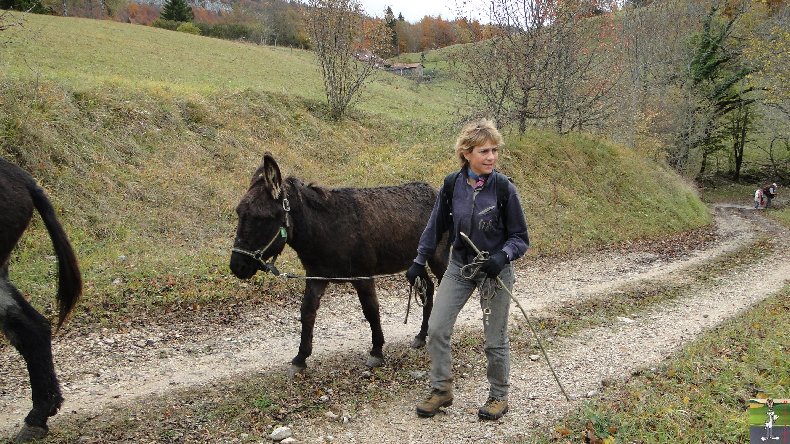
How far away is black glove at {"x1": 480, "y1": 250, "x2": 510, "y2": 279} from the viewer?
14.3 ft

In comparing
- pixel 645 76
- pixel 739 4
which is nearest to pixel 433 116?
pixel 645 76

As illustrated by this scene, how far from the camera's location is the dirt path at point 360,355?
4.85 m

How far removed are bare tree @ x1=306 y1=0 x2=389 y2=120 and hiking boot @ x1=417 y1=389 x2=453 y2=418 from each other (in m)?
17.3

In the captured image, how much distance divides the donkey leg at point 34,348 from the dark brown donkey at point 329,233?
5.50 feet

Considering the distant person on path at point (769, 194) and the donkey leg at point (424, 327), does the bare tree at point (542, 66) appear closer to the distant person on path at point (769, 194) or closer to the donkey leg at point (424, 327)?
the donkey leg at point (424, 327)

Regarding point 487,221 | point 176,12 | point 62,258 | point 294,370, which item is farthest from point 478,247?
point 176,12

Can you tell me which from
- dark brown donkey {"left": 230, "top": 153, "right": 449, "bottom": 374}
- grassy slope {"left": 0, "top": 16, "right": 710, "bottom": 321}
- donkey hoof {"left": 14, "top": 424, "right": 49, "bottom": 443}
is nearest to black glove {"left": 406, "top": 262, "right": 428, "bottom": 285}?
dark brown donkey {"left": 230, "top": 153, "right": 449, "bottom": 374}

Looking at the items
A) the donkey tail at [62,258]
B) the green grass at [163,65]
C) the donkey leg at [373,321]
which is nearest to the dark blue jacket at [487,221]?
the donkey leg at [373,321]

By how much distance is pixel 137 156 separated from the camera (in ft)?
42.6

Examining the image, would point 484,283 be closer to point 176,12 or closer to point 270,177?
point 270,177

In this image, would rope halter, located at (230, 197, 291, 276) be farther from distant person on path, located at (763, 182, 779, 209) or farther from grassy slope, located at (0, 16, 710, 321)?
distant person on path, located at (763, 182, 779, 209)

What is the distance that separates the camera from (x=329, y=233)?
5777 millimetres

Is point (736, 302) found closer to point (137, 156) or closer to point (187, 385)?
point (187, 385)

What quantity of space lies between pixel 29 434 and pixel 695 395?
18.7 feet
